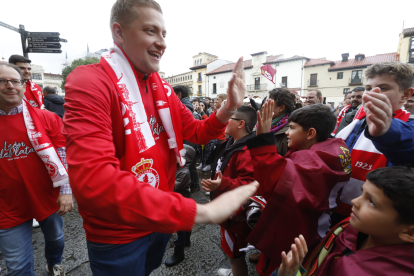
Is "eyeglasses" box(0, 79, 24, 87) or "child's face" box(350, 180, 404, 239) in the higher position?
"eyeglasses" box(0, 79, 24, 87)

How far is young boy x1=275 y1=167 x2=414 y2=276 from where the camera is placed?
98 cm

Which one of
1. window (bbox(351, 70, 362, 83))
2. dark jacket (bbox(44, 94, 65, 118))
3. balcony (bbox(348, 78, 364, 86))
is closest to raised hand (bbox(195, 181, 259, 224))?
dark jacket (bbox(44, 94, 65, 118))

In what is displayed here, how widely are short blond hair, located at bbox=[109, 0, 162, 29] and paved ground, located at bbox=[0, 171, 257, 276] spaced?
8.08 ft

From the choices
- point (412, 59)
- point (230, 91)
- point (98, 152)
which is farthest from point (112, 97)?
point (412, 59)

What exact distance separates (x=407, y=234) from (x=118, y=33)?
72.4 inches

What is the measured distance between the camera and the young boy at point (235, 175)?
1754 mm

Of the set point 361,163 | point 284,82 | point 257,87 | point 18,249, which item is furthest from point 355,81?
point 18,249

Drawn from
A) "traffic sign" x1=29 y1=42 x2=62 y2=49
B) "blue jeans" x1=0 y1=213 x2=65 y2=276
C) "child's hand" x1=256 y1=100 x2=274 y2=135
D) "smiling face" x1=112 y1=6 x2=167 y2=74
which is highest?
"traffic sign" x1=29 y1=42 x2=62 y2=49

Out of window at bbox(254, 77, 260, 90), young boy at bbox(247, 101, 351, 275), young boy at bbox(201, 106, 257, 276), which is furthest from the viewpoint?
window at bbox(254, 77, 260, 90)

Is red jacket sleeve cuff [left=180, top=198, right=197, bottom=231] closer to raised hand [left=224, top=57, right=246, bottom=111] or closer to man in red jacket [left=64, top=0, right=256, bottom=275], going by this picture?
man in red jacket [left=64, top=0, right=256, bottom=275]

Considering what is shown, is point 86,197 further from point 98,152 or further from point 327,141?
point 327,141

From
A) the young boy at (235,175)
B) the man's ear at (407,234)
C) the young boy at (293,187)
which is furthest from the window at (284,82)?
the man's ear at (407,234)

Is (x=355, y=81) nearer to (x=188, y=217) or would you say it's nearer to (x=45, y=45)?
(x=45, y=45)

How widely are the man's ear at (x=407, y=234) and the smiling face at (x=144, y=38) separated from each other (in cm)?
158
